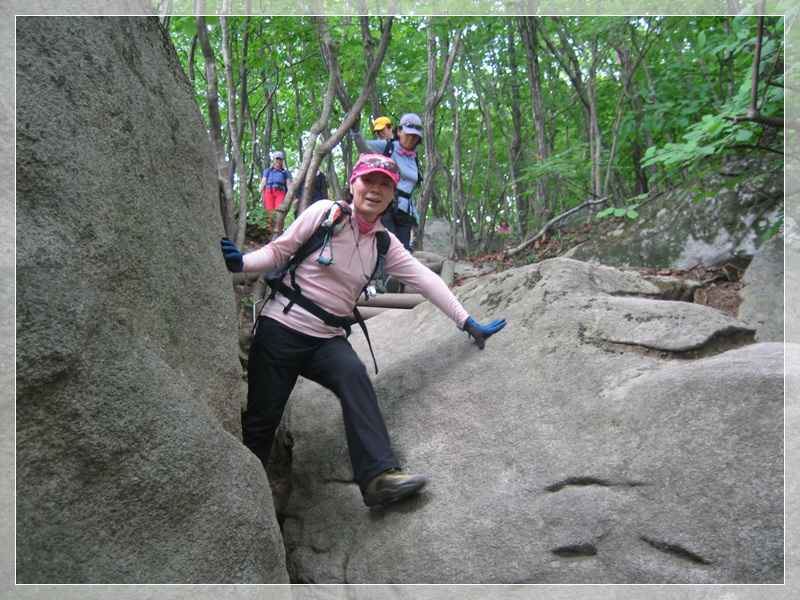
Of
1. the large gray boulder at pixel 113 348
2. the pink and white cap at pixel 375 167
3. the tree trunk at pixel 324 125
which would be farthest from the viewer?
the tree trunk at pixel 324 125

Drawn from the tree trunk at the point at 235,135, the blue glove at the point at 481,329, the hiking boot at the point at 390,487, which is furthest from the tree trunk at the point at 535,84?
the hiking boot at the point at 390,487

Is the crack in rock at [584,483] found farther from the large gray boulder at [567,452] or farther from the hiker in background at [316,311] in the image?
the hiker in background at [316,311]

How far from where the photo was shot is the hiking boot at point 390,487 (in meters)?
3.46

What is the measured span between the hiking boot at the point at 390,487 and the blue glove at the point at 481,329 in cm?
108

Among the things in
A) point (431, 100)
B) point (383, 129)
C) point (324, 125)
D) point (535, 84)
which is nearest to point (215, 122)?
point (324, 125)

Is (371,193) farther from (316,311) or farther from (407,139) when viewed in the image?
(407,139)

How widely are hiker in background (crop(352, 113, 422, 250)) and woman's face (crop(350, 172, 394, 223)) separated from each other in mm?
→ 3088

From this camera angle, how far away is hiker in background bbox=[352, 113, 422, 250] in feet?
23.2

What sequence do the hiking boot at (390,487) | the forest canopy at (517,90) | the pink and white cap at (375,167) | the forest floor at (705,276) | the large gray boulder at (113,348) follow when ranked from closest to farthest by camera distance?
the large gray boulder at (113,348)
the hiking boot at (390,487)
the pink and white cap at (375,167)
the forest canopy at (517,90)
the forest floor at (705,276)

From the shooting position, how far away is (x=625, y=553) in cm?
281

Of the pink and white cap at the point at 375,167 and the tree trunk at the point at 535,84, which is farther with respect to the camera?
the tree trunk at the point at 535,84

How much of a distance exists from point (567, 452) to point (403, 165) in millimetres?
4708

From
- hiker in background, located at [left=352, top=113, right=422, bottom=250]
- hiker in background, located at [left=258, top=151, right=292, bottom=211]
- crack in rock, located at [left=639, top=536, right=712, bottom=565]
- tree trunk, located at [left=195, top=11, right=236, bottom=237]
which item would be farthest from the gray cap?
hiker in background, located at [left=258, top=151, right=292, bottom=211]

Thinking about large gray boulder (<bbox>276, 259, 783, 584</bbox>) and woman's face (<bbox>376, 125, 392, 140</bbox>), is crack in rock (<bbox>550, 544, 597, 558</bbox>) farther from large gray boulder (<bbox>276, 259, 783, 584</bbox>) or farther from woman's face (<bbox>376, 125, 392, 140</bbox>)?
woman's face (<bbox>376, 125, 392, 140</bbox>)
